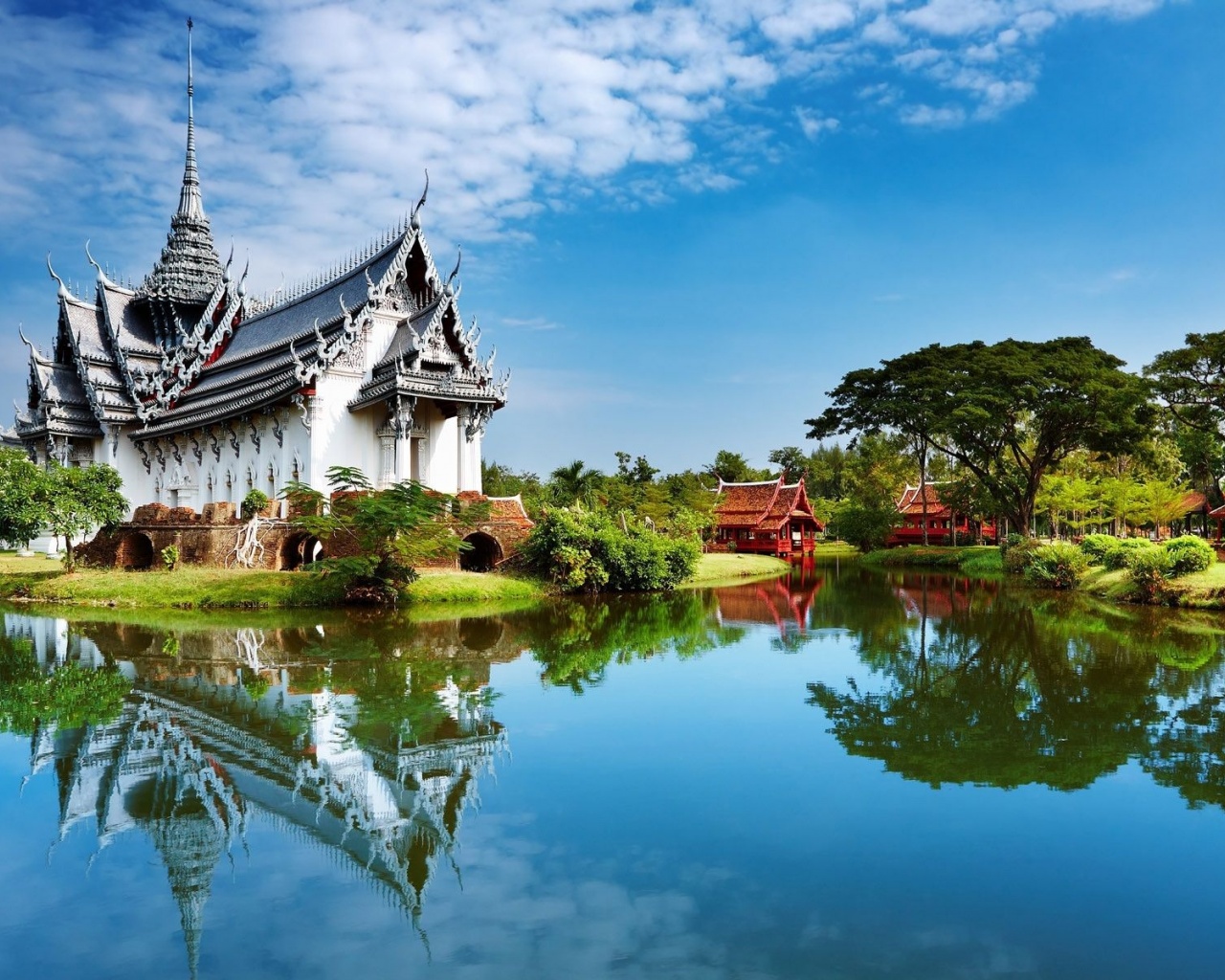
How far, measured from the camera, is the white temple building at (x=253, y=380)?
22.8m

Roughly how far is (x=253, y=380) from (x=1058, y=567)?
76.6ft

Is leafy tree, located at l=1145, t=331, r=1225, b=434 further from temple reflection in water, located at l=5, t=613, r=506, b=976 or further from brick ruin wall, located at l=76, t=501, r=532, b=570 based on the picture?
temple reflection in water, located at l=5, t=613, r=506, b=976

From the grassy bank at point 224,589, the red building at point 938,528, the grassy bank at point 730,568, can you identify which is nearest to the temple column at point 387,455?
the grassy bank at point 224,589

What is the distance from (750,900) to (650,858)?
2.56 feet

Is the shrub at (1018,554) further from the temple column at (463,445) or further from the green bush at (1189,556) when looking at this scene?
the temple column at (463,445)

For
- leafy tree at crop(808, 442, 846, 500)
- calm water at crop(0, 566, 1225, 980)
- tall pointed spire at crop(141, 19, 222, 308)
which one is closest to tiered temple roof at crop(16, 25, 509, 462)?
tall pointed spire at crop(141, 19, 222, 308)

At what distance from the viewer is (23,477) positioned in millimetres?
19766

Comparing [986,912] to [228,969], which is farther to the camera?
[986,912]

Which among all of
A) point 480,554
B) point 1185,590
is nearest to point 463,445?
point 480,554

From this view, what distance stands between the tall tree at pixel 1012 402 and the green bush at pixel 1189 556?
9.05 metres

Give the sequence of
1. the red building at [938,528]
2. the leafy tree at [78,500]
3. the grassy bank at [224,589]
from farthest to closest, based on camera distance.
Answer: the red building at [938,528], the leafy tree at [78,500], the grassy bank at [224,589]

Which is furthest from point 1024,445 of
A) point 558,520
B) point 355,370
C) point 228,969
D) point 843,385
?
point 228,969

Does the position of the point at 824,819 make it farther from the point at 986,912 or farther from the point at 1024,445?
the point at 1024,445

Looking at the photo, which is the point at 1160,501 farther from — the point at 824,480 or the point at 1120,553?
the point at 824,480
